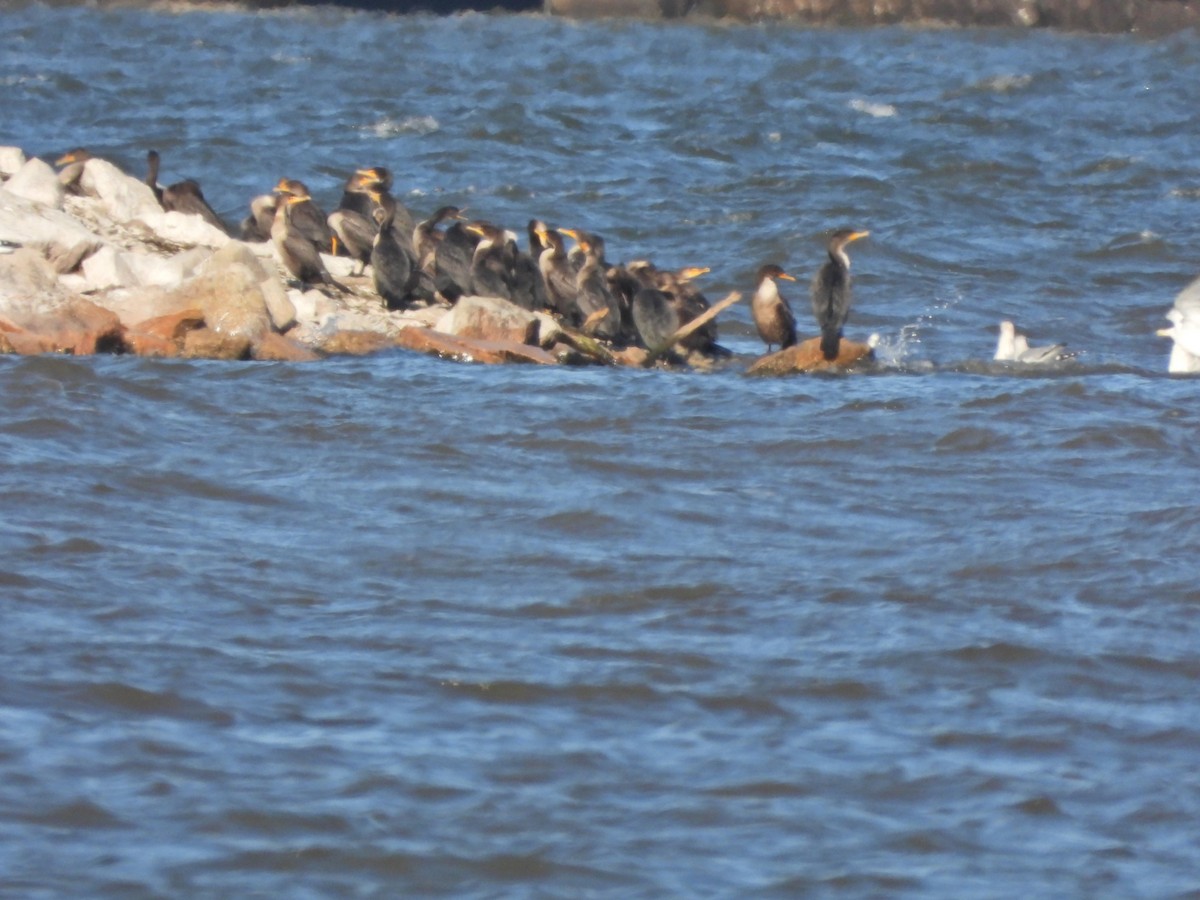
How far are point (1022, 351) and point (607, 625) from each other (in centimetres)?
543

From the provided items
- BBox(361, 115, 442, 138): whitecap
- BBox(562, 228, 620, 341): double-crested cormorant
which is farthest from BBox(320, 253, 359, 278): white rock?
BBox(361, 115, 442, 138): whitecap

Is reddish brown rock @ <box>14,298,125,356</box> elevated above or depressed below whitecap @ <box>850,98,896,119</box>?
below

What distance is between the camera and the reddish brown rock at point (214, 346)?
29.8 ft

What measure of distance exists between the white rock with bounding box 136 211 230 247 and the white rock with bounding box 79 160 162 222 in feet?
0.46

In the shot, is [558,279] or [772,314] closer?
[772,314]

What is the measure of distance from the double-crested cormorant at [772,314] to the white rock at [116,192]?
12.4 ft

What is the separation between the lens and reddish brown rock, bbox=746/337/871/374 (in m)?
9.73

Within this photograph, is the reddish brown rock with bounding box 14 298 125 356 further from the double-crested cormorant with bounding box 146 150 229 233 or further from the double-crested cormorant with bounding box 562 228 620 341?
the double-crested cormorant with bounding box 146 150 229 233

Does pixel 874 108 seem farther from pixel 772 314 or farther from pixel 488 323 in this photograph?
pixel 488 323

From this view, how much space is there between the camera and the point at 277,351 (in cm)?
927

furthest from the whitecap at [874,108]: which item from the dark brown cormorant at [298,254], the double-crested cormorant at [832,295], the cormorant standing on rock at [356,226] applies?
the double-crested cormorant at [832,295]

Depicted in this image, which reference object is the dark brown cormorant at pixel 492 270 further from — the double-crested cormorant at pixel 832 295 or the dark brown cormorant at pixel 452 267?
the double-crested cormorant at pixel 832 295

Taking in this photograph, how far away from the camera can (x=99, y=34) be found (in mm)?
38375

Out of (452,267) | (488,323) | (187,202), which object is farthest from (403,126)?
(488,323)
